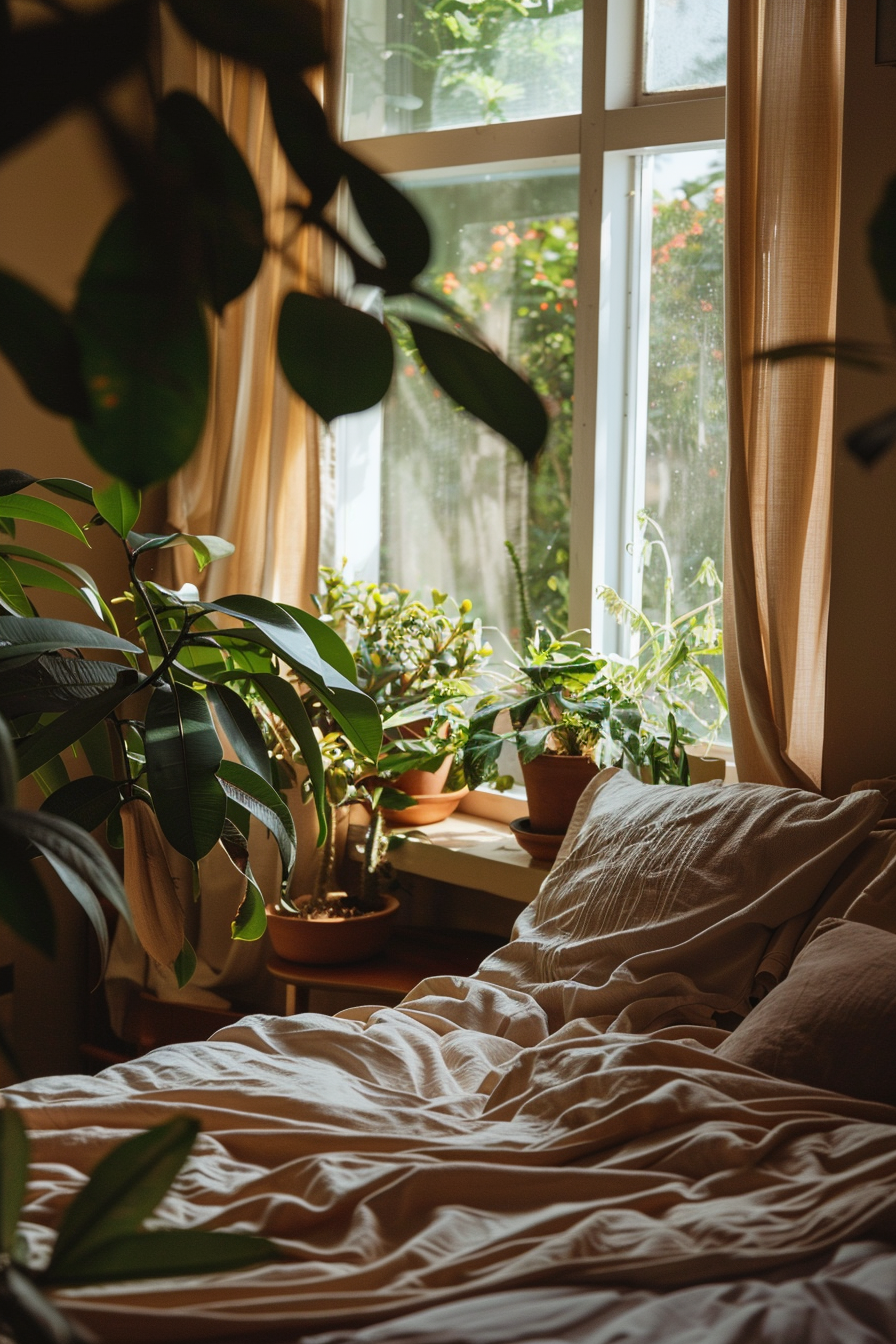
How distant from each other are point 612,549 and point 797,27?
3.74 feet

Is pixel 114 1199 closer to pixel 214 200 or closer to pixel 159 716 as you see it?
pixel 214 200

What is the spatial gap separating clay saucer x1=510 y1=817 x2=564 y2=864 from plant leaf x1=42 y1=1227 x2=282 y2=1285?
2321mm

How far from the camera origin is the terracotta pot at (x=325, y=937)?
8.57 ft

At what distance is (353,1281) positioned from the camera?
116 centimetres

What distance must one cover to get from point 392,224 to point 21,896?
155mm

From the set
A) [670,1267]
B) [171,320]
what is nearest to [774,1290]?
[670,1267]

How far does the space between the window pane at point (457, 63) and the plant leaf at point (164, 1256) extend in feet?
9.92

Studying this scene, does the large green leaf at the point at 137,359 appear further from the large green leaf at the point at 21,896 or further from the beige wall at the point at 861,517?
the beige wall at the point at 861,517

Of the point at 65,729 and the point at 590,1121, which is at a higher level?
the point at 65,729

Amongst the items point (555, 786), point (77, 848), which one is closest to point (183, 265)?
point (77, 848)

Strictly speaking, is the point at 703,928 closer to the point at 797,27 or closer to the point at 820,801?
the point at 820,801

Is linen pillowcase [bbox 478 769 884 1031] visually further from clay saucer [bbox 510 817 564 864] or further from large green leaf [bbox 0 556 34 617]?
large green leaf [bbox 0 556 34 617]

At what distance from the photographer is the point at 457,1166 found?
4.46 ft

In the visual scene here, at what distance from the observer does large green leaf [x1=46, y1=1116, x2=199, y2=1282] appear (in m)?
0.22
